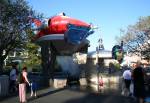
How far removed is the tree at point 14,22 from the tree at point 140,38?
2547 centimetres

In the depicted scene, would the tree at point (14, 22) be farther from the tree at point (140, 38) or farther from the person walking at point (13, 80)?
the tree at point (140, 38)

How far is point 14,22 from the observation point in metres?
32.0

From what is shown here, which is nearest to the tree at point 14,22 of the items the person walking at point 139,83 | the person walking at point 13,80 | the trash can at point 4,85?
the person walking at point 13,80

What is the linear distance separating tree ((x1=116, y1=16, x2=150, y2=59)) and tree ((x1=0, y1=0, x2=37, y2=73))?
25.5 meters

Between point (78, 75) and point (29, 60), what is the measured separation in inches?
1367

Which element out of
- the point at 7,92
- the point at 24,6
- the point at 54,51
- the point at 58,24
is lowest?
the point at 7,92

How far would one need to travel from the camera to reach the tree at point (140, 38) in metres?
55.7

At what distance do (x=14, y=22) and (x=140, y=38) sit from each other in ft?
93.6

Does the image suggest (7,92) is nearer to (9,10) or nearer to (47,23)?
(47,23)

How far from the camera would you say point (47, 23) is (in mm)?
29594

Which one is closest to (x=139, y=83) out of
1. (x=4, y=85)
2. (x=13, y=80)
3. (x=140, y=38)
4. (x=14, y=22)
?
(x=4, y=85)

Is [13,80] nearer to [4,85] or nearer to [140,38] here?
[4,85]

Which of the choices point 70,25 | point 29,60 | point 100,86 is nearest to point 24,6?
point 70,25

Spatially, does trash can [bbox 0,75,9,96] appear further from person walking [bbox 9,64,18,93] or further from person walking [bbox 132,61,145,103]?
person walking [bbox 132,61,145,103]
